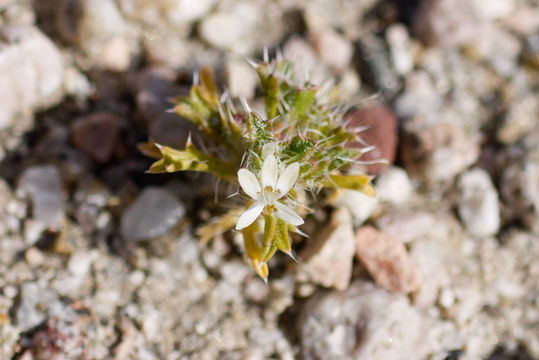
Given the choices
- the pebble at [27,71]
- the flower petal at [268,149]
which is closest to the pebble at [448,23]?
the flower petal at [268,149]

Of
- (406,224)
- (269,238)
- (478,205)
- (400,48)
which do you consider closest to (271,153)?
(269,238)

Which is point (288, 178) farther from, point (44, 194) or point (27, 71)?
point (27, 71)

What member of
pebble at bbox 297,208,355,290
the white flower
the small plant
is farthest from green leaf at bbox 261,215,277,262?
pebble at bbox 297,208,355,290

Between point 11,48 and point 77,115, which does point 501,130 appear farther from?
point 11,48

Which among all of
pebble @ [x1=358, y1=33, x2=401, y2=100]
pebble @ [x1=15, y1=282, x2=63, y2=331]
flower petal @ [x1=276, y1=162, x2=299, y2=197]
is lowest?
pebble @ [x1=15, y1=282, x2=63, y2=331]

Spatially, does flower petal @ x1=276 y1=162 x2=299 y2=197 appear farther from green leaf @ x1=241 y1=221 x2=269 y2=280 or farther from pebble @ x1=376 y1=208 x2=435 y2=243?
pebble @ x1=376 y1=208 x2=435 y2=243

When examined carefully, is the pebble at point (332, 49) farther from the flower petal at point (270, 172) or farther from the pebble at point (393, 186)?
the flower petal at point (270, 172)
